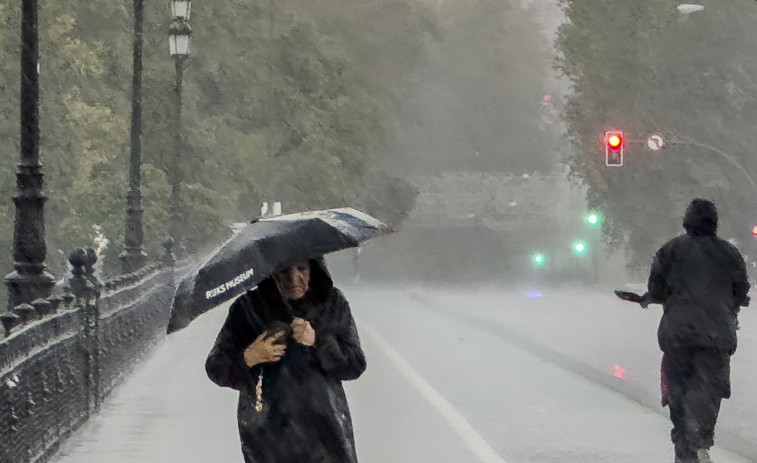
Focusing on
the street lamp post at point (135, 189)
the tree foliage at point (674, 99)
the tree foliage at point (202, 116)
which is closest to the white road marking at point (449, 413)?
the street lamp post at point (135, 189)

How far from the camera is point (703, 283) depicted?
40.1ft

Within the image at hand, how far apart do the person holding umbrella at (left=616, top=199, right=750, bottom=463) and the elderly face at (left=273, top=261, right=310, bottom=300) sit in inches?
193

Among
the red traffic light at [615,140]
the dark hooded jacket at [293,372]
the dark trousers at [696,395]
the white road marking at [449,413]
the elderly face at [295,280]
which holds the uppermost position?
the red traffic light at [615,140]

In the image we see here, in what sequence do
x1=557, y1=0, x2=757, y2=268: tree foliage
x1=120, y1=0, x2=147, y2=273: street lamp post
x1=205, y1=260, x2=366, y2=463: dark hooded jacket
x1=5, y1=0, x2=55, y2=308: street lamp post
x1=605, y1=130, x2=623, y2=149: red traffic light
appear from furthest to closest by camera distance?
x1=557, y1=0, x2=757, y2=268: tree foliage → x1=605, y1=130, x2=623, y2=149: red traffic light → x1=120, y1=0, x2=147, y2=273: street lamp post → x1=5, y1=0, x2=55, y2=308: street lamp post → x1=205, y1=260, x2=366, y2=463: dark hooded jacket

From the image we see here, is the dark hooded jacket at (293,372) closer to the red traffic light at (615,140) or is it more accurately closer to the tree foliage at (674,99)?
the red traffic light at (615,140)

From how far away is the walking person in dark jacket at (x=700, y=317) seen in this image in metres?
12.2

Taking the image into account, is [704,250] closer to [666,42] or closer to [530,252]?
[666,42]

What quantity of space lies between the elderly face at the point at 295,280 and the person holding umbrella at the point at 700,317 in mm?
4905

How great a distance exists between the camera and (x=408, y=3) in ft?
313

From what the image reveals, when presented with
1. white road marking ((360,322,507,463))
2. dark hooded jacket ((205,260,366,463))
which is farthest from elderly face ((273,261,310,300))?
white road marking ((360,322,507,463))

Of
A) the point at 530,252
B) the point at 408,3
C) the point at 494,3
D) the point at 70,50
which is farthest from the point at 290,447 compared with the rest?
the point at 494,3

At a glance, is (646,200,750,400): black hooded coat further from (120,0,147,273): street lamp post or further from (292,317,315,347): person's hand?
(120,0,147,273): street lamp post

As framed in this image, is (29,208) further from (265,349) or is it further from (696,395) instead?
(265,349)

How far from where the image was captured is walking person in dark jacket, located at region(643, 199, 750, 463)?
40.1ft
